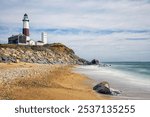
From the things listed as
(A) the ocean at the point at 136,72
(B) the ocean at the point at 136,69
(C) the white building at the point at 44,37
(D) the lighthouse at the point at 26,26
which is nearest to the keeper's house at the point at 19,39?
(D) the lighthouse at the point at 26,26

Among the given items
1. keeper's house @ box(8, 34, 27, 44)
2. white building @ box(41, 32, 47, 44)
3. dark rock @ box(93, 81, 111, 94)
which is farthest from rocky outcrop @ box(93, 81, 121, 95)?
white building @ box(41, 32, 47, 44)

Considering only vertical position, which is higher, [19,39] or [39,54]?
[19,39]

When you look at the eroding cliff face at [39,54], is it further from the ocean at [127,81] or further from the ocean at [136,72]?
the ocean at [127,81]

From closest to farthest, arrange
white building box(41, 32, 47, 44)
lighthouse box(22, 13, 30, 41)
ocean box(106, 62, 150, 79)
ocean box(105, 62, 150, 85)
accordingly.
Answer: ocean box(105, 62, 150, 85), ocean box(106, 62, 150, 79), lighthouse box(22, 13, 30, 41), white building box(41, 32, 47, 44)

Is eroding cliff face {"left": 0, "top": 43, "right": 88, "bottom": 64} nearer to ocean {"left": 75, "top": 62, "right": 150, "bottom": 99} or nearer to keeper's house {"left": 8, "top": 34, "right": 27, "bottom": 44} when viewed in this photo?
keeper's house {"left": 8, "top": 34, "right": 27, "bottom": 44}

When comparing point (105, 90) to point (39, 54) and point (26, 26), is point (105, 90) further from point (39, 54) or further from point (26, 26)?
point (26, 26)

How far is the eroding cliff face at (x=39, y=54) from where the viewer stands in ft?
196

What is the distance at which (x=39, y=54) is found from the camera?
67625 mm

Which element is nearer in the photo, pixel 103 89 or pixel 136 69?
pixel 103 89

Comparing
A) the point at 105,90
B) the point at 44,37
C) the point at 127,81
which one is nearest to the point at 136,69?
the point at 44,37

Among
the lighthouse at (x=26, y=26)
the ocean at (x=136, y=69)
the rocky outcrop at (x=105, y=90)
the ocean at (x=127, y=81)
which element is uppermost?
the lighthouse at (x=26, y=26)

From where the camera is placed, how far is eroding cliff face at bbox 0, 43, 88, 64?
5981 centimetres

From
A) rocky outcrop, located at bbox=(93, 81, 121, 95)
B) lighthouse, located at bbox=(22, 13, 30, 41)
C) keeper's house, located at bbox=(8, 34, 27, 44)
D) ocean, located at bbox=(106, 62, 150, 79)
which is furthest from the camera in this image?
keeper's house, located at bbox=(8, 34, 27, 44)

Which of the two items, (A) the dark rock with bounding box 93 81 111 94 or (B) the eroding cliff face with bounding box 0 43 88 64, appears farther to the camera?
(B) the eroding cliff face with bounding box 0 43 88 64
